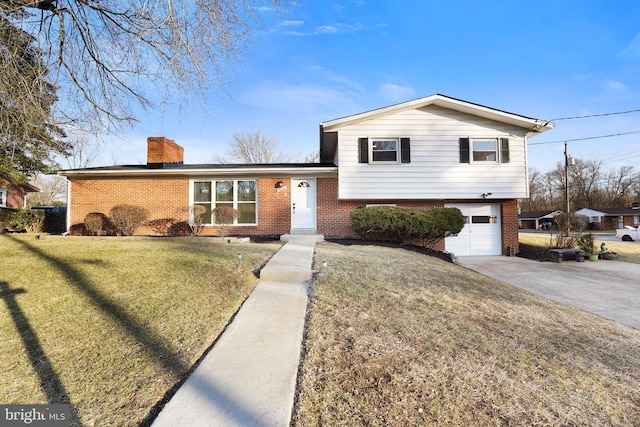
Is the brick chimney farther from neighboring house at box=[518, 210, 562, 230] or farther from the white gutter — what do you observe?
neighboring house at box=[518, 210, 562, 230]

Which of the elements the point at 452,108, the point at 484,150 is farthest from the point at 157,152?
the point at 484,150

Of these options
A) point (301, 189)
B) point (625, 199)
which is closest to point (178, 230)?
point (301, 189)

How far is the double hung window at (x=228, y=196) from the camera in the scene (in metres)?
11.7

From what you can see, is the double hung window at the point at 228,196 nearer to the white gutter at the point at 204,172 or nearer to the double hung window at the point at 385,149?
the white gutter at the point at 204,172

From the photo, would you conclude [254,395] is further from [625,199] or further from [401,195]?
[625,199]

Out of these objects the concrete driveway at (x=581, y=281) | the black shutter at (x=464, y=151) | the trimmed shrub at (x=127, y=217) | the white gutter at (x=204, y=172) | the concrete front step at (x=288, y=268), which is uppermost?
the black shutter at (x=464, y=151)

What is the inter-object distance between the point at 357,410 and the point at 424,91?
38.9 ft

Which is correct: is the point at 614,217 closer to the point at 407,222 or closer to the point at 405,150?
the point at 405,150

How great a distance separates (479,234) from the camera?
12062 mm

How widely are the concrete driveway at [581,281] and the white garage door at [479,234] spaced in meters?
0.64

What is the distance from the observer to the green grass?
7.15 feet

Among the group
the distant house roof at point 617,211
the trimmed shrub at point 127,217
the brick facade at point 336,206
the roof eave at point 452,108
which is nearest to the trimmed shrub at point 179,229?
the trimmed shrub at point 127,217

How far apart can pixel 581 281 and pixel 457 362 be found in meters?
7.16

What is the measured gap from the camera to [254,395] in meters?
2.14
